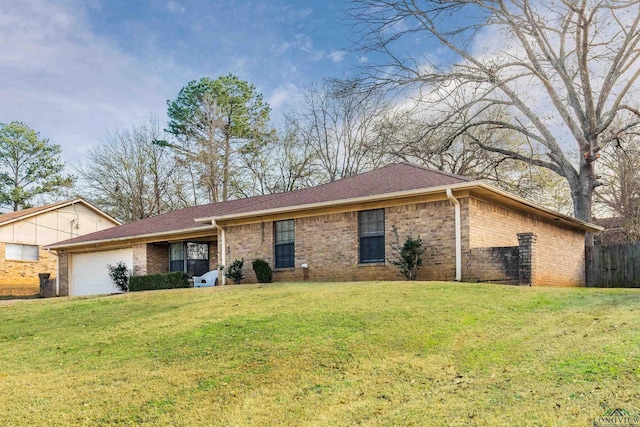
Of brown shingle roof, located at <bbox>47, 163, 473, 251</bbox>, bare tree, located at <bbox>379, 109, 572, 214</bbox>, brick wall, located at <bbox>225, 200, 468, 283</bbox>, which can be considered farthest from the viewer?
bare tree, located at <bbox>379, 109, 572, 214</bbox>

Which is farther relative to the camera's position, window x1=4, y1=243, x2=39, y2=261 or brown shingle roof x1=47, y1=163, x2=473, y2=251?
window x1=4, y1=243, x2=39, y2=261

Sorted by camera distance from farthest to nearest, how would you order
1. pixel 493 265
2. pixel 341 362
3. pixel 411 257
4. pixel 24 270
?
pixel 24 270
pixel 411 257
pixel 493 265
pixel 341 362

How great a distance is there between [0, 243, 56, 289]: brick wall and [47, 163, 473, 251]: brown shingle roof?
641cm

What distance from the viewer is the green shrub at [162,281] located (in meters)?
20.6

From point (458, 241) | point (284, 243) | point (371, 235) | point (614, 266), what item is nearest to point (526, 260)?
point (458, 241)

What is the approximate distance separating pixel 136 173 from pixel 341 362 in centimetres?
3313

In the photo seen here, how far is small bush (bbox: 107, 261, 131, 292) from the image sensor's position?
23658mm

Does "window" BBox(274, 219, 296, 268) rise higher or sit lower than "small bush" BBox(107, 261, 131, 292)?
higher

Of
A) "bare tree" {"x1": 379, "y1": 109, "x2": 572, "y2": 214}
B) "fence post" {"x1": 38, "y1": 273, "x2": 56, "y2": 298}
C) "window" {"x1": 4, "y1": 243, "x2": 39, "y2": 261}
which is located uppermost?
"bare tree" {"x1": 379, "y1": 109, "x2": 572, "y2": 214}

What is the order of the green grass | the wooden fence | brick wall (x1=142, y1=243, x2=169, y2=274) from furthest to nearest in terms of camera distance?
brick wall (x1=142, y1=243, x2=169, y2=274)
the wooden fence
the green grass

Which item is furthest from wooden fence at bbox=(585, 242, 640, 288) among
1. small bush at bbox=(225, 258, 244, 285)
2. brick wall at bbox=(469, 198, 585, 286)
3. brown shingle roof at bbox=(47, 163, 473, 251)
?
small bush at bbox=(225, 258, 244, 285)

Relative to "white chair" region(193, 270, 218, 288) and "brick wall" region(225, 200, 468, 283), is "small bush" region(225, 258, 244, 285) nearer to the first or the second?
"brick wall" region(225, 200, 468, 283)

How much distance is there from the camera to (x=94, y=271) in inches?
1005

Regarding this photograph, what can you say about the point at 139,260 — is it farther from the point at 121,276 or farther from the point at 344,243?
the point at 344,243
